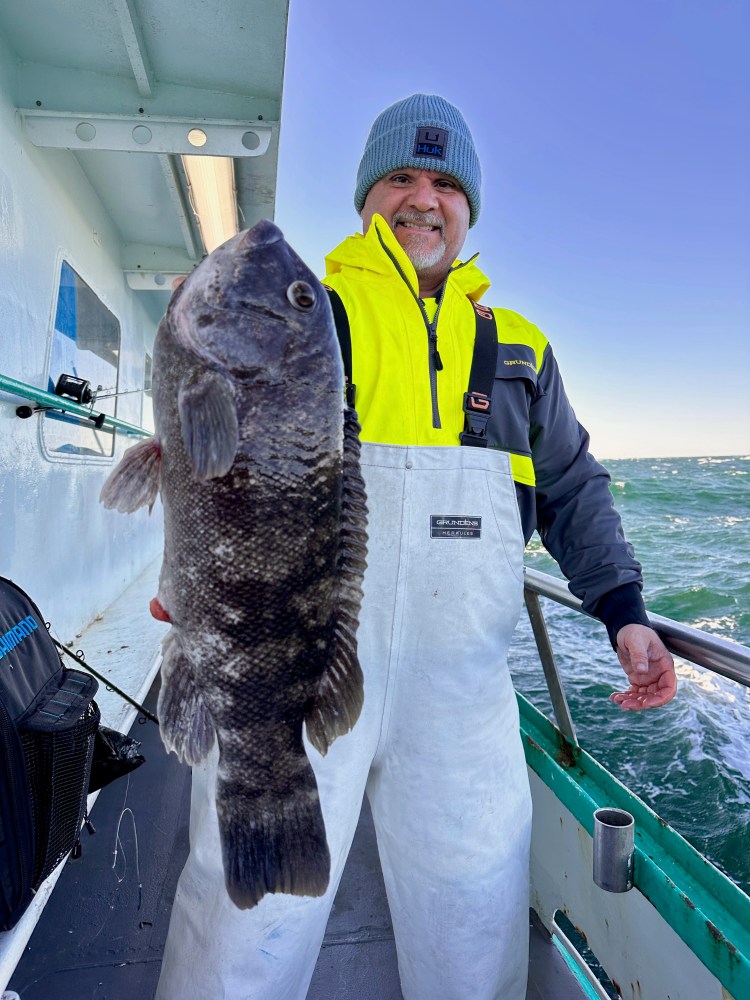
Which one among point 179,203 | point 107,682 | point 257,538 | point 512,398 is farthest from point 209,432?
point 179,203

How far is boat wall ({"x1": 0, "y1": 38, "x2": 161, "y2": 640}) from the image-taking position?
10.8 feet

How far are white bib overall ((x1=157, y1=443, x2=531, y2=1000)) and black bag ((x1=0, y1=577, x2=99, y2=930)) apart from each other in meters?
0.37

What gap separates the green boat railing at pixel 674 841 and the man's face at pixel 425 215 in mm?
1411

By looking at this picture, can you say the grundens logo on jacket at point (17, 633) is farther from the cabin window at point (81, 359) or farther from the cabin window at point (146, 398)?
the cabin window at point (146, 398)

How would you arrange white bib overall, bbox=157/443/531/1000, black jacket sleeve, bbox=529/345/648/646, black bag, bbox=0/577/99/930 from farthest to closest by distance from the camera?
black jacket sleeve, bbox=529/345/648/646 < white bib overall, bbox=157/443/531/1000 < black bag, bbox=0/577/99/930

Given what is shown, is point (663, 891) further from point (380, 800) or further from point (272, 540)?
point (272, 540)

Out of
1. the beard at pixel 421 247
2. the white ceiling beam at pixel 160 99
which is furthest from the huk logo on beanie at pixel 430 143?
the white ceiling beam at pixel 160 99

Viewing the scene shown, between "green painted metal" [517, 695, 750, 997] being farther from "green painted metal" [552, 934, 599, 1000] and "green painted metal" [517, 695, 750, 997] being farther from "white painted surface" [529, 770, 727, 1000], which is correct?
"green painted metal" [552, 934, 599, 1000]

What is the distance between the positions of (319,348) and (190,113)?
3.10 m

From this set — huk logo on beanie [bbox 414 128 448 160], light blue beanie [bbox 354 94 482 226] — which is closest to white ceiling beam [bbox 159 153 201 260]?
light blue beanie [bbox 354 94 482 226]

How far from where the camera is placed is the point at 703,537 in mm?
18297

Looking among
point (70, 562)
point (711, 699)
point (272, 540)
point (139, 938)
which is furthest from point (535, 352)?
point (711, 699)

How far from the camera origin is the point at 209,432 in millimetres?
1352

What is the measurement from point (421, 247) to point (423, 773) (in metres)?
1.82
